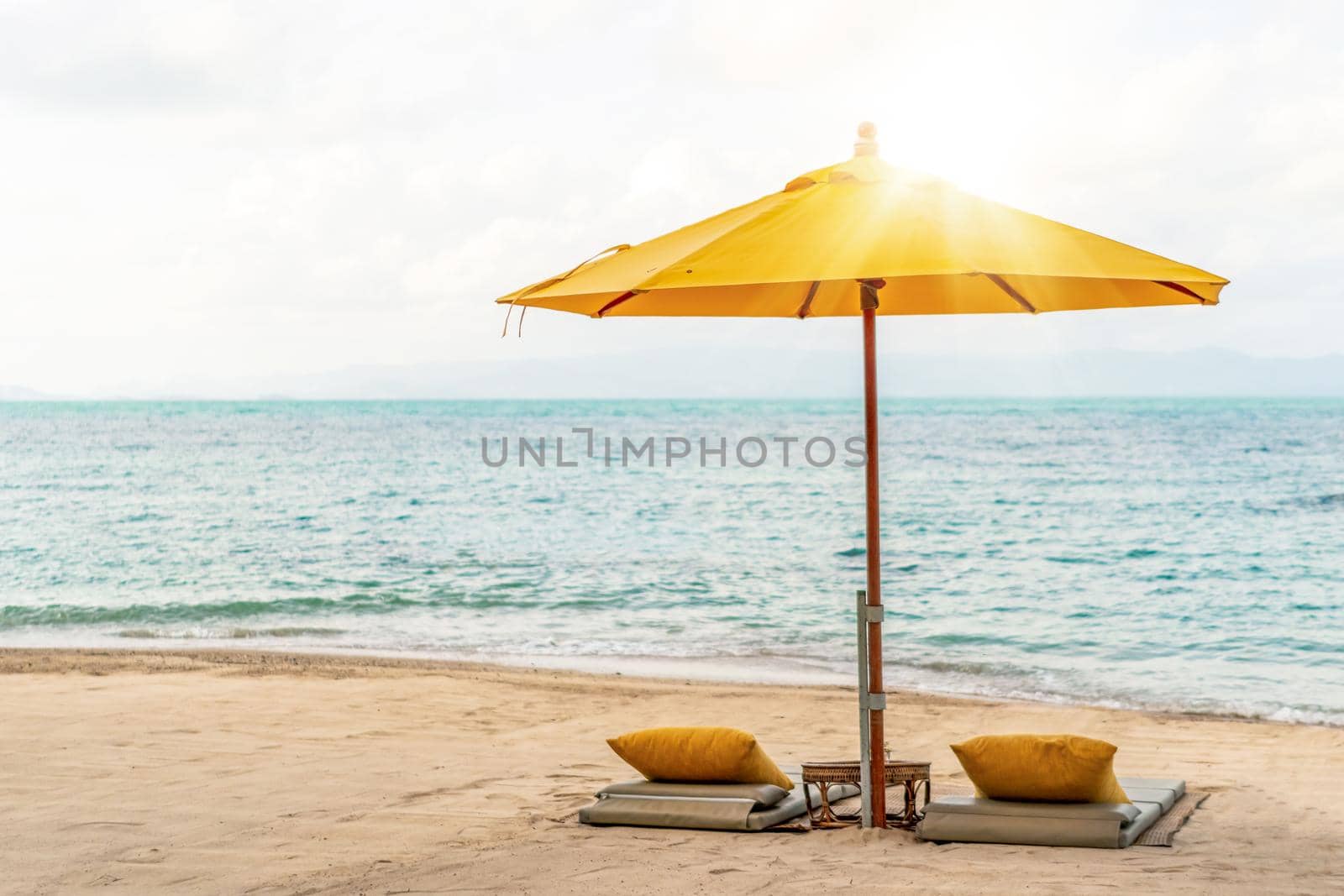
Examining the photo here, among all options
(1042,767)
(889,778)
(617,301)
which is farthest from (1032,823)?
(617,301)

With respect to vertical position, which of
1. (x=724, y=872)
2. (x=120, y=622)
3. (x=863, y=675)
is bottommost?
(x=120, y=622)

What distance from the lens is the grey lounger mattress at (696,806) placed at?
16.2ft

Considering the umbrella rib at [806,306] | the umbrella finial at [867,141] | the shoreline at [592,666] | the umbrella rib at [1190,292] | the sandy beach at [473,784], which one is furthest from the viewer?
the shoreline at [592,666]

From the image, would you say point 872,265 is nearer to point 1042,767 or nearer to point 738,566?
point 1042,767

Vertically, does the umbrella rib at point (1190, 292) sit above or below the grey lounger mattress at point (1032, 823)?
above

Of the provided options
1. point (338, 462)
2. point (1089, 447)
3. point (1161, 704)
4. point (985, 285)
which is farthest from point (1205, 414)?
point (985, 285)

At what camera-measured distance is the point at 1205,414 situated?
80.0m

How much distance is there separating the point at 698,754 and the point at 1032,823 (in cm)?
131

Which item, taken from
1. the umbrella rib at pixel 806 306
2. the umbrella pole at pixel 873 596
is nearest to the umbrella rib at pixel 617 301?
the umbrella rib at pixel 806 306

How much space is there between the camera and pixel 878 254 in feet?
12.9

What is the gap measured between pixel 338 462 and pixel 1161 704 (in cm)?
4192

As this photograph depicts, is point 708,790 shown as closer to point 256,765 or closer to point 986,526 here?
point 256,765

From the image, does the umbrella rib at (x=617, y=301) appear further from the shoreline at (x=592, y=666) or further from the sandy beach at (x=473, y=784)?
the shoreline at (x=592, y=666)

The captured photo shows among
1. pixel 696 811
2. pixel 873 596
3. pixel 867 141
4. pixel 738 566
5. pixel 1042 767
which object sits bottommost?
pixel 738 566
